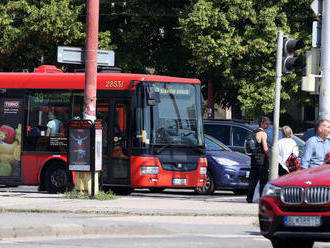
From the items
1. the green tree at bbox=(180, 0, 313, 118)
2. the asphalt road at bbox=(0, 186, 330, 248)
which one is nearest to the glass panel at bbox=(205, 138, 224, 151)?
the asphalt road at bbox=(0, 186, 330, 248)

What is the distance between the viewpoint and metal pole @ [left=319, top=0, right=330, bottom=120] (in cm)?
1697

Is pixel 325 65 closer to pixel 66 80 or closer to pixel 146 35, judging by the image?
pixel 66 80

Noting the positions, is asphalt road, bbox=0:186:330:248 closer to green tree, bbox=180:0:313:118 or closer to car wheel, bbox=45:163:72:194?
car wheel, bbox=45:163:72:194

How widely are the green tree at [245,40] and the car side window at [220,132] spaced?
13.2 m

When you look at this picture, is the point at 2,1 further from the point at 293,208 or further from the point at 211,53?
the point at 293,208

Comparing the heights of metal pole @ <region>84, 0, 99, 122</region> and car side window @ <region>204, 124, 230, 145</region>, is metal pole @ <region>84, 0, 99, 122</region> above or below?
above

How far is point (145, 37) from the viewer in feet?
138

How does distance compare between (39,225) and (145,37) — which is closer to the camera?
(39,225)

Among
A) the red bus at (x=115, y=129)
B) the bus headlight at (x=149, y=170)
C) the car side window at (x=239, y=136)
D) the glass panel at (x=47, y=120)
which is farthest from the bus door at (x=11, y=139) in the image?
the car side window at (x=239, y=136)

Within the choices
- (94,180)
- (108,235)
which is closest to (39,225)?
(108,235)

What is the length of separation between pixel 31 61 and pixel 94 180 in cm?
2335

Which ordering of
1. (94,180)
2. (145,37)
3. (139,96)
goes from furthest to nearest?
(145,37)
(139,96)
(94,180)

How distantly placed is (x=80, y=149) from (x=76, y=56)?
1905mm

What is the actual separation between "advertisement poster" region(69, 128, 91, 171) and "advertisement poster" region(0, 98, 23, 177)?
120 inches
